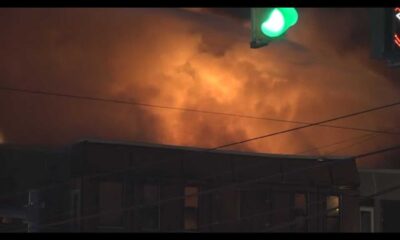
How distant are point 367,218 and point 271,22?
670 inches

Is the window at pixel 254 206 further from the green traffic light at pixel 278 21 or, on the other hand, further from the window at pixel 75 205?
the green traffic light at pixel 278 21

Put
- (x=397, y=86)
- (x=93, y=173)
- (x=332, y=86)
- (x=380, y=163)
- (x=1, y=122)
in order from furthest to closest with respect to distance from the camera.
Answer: (x=380, y=163) → (x=332, y=86) → (x=397, y=86) → (x=1, y=122) → (x=93, y=173)

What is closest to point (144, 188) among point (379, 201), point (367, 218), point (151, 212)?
point (151, 212)

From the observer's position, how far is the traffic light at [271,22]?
409cm

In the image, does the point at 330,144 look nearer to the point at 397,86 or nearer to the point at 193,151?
the point at 397,86

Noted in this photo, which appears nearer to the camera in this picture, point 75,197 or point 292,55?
point 75,197

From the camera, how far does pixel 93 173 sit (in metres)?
15.2

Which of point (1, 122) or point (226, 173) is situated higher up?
point (1, 122)

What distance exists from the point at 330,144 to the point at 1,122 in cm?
1128

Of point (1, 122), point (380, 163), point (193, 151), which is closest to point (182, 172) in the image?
point (193, 151)

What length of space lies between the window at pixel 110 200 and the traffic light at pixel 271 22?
1157 centimetres

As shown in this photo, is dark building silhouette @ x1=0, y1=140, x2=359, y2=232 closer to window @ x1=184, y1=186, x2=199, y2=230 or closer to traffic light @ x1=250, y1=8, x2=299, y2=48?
window @ x1=184, y1=186, x2=199, y2=230

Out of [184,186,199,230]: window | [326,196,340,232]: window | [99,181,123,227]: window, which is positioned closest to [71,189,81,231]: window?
[99,181,123,227]: window

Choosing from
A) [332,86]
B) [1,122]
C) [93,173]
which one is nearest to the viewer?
[93,173]
